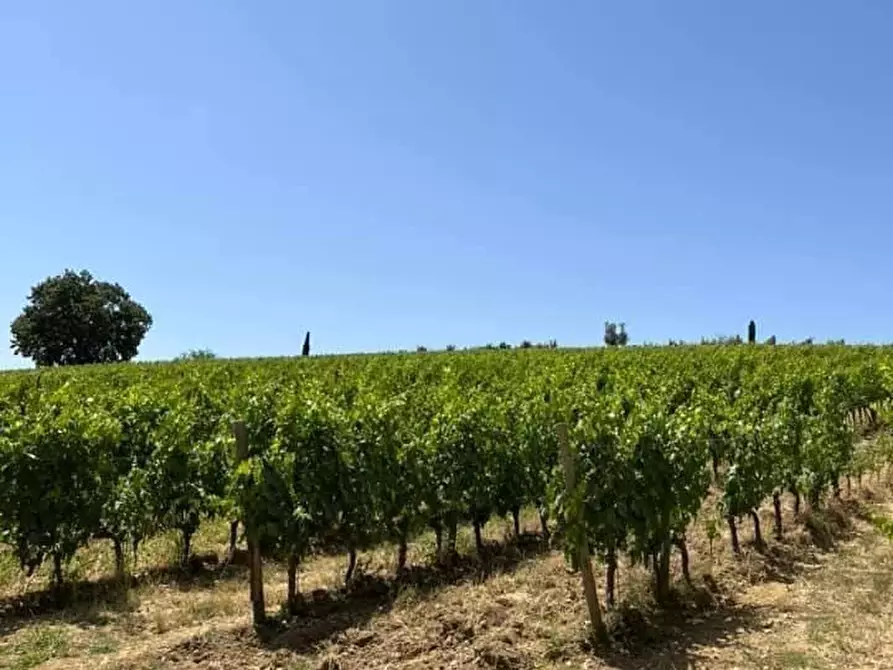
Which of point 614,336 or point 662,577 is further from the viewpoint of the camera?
point 614,336

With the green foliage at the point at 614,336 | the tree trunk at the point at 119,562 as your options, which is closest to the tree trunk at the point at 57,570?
the tree trunk at the point at 119,562

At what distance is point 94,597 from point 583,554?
491cm

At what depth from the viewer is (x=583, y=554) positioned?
615cm

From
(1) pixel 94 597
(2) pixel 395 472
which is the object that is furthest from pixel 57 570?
(2) pixel 395 472

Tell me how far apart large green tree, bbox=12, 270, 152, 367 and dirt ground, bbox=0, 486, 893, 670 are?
60.4m

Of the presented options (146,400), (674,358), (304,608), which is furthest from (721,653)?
(674,358)

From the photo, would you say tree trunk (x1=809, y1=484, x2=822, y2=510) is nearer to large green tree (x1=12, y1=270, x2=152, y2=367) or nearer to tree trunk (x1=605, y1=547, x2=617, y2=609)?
tree trunk (x1=605, y1=547, x2=617, y2=609)

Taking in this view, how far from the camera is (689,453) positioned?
7129 millimetres

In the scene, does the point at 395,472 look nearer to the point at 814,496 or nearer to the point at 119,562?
the point at 119,562

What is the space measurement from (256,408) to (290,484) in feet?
6.57

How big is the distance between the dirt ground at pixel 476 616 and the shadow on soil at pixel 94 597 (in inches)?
1.0

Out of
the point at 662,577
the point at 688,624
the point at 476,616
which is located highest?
the point at 662,577

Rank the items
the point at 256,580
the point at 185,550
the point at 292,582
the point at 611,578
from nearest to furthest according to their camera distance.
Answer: the point at 611,578 < the point at 256,580 < the point at 292,582 < the point at 185,550

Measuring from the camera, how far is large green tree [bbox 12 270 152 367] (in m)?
63.8
